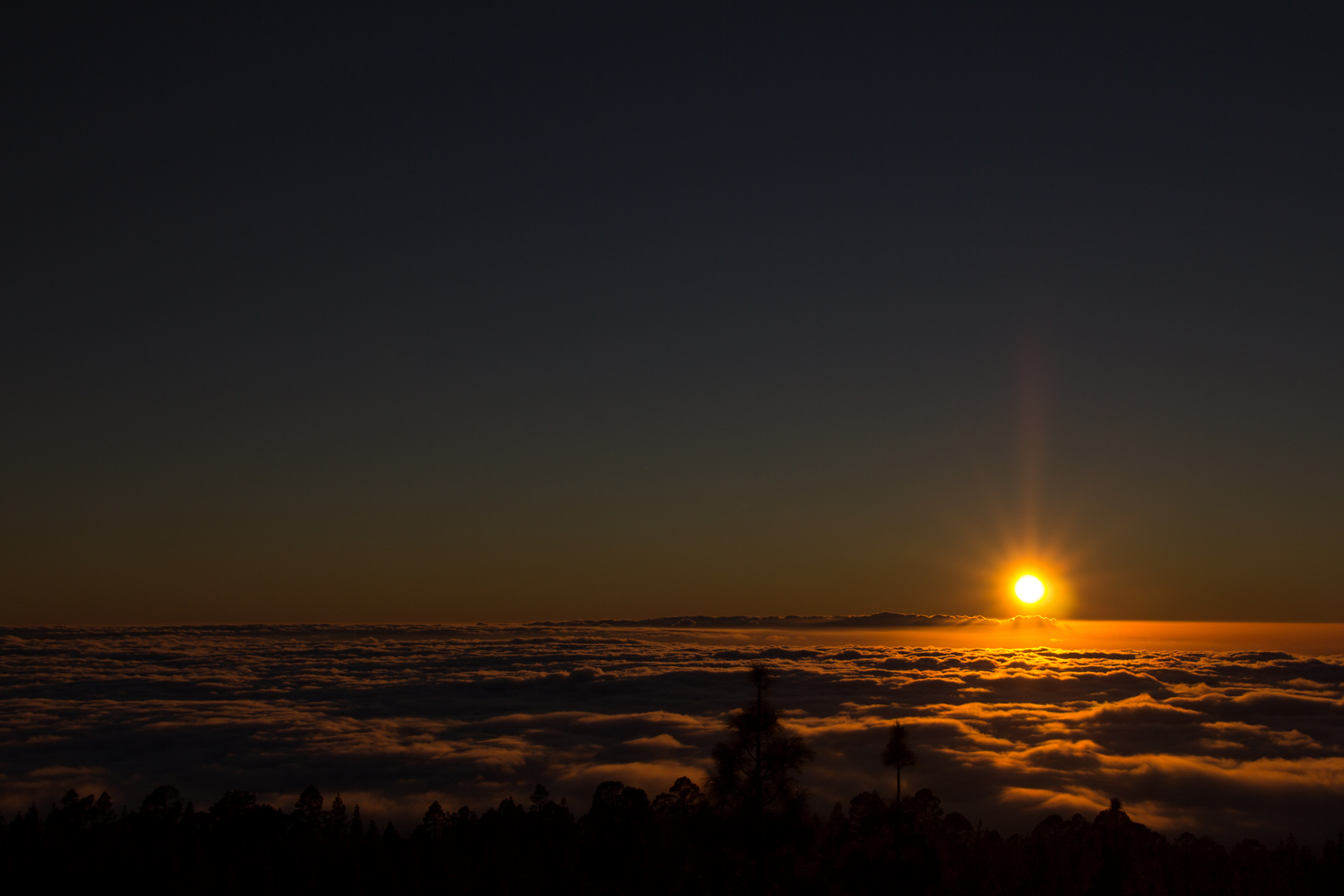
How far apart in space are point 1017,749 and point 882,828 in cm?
10718

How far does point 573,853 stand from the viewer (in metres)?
77.7

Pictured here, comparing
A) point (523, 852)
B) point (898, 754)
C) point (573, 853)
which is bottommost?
point (523, 852)

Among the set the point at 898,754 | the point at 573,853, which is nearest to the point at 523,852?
the point at 573,853

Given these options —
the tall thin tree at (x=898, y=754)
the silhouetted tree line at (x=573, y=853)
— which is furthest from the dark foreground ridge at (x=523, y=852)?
the tall thin tree at (x=898, y=754)

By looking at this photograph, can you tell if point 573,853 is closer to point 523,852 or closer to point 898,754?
point 523,852

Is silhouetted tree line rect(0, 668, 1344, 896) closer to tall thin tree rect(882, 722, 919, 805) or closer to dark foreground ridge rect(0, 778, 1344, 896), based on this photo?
tall thin tree rect(882, 722, 919, 805)

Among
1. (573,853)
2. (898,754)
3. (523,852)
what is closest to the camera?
(898,754)

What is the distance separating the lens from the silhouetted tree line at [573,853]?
46438mm

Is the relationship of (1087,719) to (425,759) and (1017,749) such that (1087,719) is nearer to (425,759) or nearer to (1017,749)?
(1017,749)

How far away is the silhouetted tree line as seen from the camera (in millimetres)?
46438

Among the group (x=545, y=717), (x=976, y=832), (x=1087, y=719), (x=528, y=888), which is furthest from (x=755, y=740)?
(x=1087, y=719)

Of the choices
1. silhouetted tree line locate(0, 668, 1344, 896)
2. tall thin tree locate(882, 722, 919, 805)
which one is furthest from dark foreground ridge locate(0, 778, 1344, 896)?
tall thin tree locate(882, 722, 919, 805)

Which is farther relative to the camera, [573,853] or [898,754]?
[573,853]

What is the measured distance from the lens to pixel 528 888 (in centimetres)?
6356
